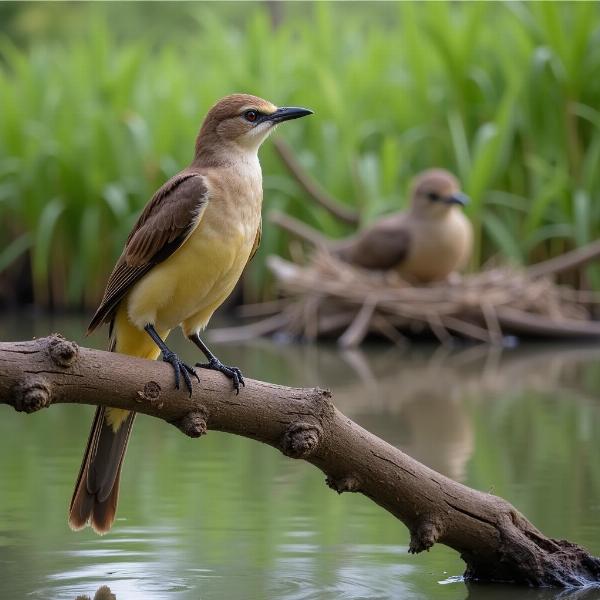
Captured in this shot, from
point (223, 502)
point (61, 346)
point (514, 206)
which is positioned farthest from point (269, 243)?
point (61, 346)

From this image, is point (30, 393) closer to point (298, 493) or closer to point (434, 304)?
point (298, 493)

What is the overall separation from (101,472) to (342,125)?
21.4 ft

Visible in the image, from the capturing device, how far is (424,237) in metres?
8.42

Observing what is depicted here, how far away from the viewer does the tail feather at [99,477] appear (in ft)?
11.5

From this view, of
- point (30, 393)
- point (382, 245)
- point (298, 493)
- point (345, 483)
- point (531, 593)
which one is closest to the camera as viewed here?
point (30, 393)

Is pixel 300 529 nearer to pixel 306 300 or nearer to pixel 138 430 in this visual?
pixel 138 430

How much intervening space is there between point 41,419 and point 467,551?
10.6 feet

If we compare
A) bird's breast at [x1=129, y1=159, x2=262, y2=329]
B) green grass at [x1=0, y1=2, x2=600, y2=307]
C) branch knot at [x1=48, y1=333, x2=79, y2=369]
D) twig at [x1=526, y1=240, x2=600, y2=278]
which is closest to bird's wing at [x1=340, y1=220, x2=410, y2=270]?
green grass at [x1=0, y1=2, x2=600, y2=307]

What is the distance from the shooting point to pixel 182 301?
3.50m

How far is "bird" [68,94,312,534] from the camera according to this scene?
3.47 m

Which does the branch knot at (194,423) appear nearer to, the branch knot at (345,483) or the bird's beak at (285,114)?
the branch knot at (345,483)

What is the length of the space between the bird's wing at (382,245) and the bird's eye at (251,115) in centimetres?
461

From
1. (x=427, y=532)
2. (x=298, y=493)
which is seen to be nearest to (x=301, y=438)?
(x=427, y=532)

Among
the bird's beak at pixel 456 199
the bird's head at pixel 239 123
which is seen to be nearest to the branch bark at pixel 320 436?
the bird's head at pixel 239 123
